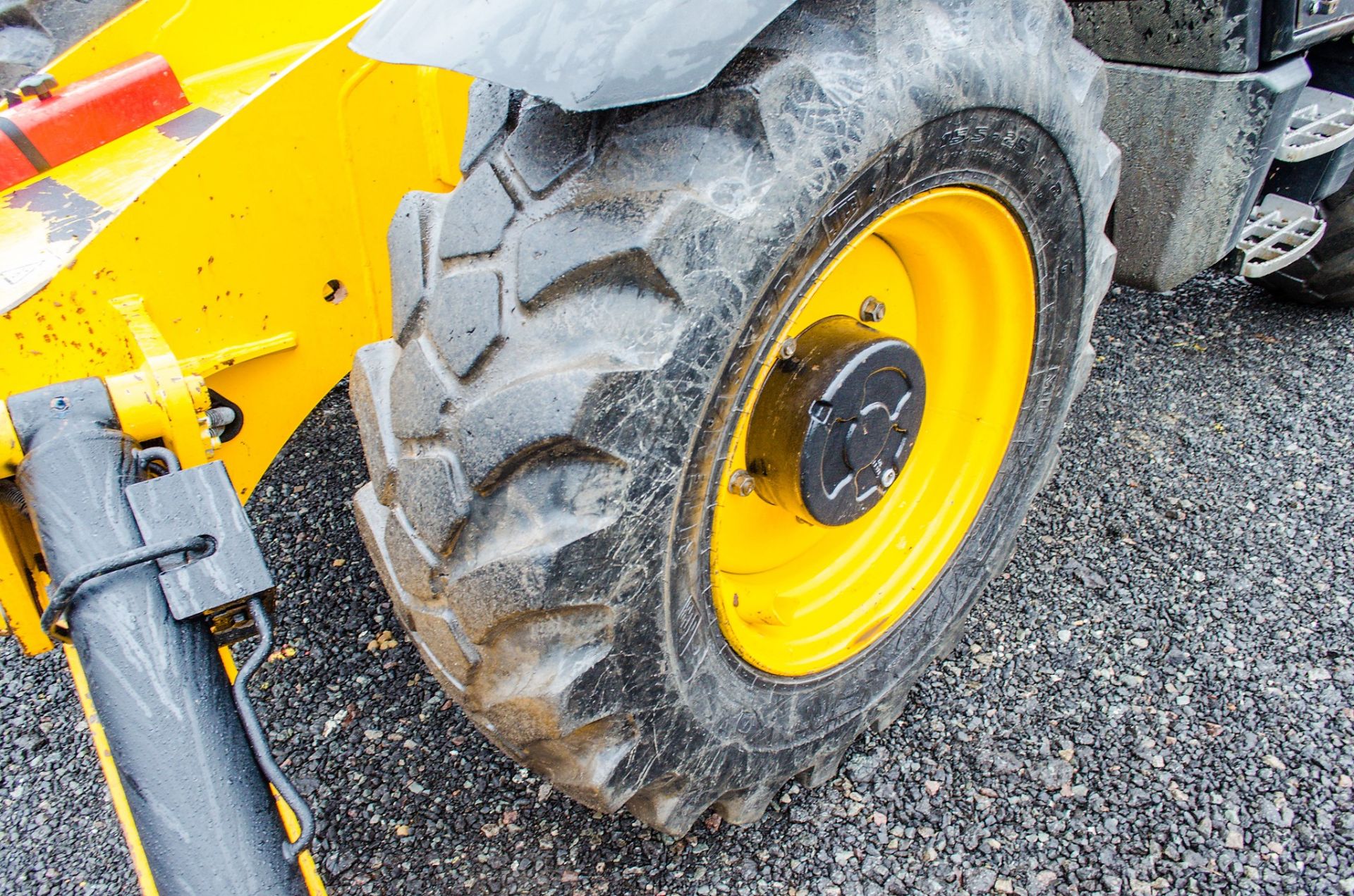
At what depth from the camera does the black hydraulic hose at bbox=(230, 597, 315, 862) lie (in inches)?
39.3

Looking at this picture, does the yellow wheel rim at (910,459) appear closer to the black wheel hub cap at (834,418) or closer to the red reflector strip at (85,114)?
the black wheel hub cap at (834,418)

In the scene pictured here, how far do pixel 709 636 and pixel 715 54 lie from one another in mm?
746

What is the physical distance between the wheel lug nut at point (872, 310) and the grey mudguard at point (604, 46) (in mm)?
630

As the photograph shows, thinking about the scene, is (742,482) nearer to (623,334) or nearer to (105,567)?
(623,334)

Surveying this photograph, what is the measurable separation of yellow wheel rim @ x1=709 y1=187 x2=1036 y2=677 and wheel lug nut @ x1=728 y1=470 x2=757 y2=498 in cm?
1

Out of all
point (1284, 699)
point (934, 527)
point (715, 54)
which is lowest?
point (1284, 699)

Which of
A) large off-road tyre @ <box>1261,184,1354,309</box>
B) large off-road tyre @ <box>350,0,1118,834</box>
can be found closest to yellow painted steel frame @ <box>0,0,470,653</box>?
large off-road tyre @ <box>350,0,1118,834</box>

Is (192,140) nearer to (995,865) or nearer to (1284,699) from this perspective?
(995,865)

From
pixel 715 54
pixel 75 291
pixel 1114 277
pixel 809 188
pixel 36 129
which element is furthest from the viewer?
pixel 1114 277

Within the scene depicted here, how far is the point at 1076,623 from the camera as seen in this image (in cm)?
205

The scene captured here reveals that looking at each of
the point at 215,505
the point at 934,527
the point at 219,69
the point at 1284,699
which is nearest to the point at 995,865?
the point at 934,527

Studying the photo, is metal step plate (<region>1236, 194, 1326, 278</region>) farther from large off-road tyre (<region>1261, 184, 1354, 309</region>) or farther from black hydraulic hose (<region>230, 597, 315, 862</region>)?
black hydraulic hose (<region>230, 597, 315, 862</region>)

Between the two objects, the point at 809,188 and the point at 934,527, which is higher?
the point at 809,188

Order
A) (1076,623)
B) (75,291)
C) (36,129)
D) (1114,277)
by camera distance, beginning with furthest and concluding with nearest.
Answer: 1. (1114,277)
2. (1076,623)
3. (36,129)
4. (75,291)
